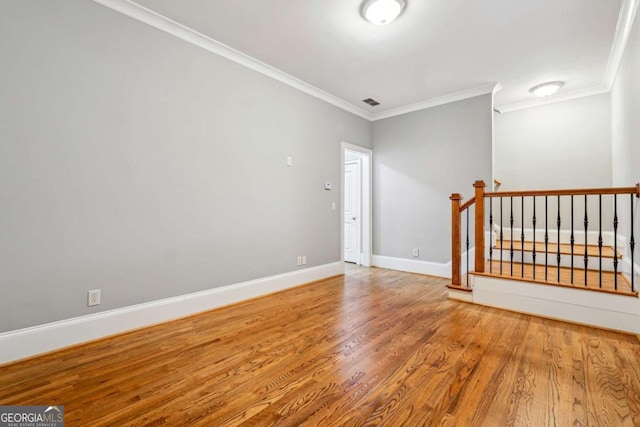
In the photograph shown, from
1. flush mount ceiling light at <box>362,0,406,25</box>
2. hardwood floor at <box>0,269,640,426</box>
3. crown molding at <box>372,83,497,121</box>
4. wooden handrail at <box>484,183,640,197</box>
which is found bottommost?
hardwood floor at <box>0,269,640,426</box>

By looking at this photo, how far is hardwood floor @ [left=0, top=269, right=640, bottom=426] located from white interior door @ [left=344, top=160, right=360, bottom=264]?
106 inches

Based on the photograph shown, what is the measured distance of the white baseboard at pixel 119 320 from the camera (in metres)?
2.05

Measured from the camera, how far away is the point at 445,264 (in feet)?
14.9

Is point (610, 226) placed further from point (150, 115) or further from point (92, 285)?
point (92, 285)

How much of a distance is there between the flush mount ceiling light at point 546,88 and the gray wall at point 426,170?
705 millimetres

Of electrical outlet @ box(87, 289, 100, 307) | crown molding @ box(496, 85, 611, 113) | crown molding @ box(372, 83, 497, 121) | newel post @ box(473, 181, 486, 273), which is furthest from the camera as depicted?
crown molding @ box(496, 85, 611, 113)

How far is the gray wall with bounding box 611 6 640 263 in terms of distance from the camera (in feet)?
8.73

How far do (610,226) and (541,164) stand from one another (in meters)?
1.28

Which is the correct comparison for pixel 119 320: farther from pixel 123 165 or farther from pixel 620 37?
pixel 620 37

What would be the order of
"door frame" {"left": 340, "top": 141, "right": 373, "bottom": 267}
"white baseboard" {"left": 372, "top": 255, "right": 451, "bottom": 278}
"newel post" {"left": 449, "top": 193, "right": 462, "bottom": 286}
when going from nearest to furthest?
"newel post" {"left": 449, "top": 193, "right": 462, "bottom": 286}
"white baseboard" {"left": 372, "top": 255, "right": 451, "bottom": 278}
"door frame" {"left": 340, "top": 141, "right": 373, "bottom": 267}

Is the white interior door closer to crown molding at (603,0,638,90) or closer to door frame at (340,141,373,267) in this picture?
door frame at (340,141,373,267)

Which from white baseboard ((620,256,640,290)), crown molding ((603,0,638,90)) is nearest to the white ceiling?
crown molding ((603,0,638,90))

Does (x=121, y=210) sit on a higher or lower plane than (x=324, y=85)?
lower

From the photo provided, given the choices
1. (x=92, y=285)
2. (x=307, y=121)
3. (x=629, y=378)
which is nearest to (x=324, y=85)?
(x=307, y=121)
